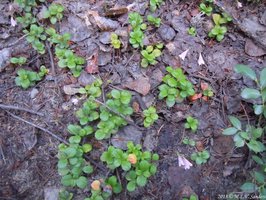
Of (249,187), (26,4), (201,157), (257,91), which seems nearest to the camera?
(249,187)

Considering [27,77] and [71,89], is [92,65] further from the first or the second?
[27,77]

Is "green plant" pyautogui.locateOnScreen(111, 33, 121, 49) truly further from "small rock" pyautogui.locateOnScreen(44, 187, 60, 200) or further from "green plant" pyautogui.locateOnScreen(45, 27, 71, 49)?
"small rock" pyautogui.locateOnScreen(44, 187, 60, 200)

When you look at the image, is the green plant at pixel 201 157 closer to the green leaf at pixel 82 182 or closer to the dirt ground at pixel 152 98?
the dirt ground at pixel 152 98

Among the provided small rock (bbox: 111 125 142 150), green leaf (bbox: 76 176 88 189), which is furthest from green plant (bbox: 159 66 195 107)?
green leaf (bbox: 76 176 88 189)

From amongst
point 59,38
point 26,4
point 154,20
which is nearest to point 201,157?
point 154,20

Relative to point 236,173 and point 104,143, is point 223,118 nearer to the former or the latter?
point 236,173

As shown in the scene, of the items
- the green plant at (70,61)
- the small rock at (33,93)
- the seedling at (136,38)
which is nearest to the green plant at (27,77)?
the small rock at (33,93)

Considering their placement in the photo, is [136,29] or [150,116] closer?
[150,116]

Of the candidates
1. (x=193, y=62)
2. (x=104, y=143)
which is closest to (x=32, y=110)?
(x=104, y=143)
